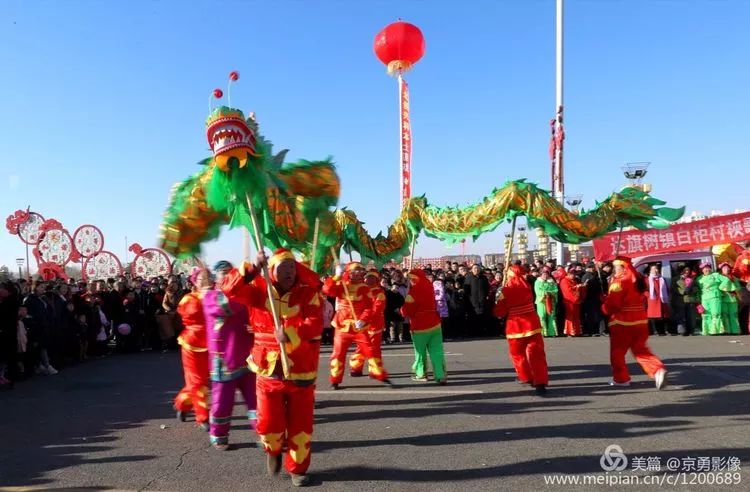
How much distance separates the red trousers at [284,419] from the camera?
3809 mm

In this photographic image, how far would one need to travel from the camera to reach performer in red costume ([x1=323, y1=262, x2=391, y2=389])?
695 cm

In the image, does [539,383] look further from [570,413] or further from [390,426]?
[390,426]

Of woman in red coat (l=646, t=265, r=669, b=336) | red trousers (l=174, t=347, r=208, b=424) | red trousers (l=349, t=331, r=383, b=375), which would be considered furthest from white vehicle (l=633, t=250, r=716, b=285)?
red trousers (l=174, t=347, r=208, b=424)

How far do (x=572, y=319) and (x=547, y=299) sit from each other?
0.82 meters

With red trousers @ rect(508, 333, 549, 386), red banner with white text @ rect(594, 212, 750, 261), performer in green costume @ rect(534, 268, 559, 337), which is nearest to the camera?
red trousers @ rect(508, 333, 549, 386)

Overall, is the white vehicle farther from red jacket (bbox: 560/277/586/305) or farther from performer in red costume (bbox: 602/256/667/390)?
performer in red costume (bbox: 602/256/667/390)

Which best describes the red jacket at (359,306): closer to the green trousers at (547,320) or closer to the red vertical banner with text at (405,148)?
the green trousers at (547,320)

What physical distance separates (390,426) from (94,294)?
8.20m

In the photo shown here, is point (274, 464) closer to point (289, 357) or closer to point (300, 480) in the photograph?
point (300, 480)

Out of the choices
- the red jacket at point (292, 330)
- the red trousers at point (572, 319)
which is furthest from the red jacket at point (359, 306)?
the red trousers at point (572, 319)

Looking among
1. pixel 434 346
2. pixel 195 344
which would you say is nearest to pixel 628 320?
pixel 434 346

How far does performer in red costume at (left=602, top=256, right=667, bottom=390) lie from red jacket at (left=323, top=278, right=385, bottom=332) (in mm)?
2780

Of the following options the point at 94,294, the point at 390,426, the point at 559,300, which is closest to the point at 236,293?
the point at 390,426

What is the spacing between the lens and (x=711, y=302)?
37.5 ft
